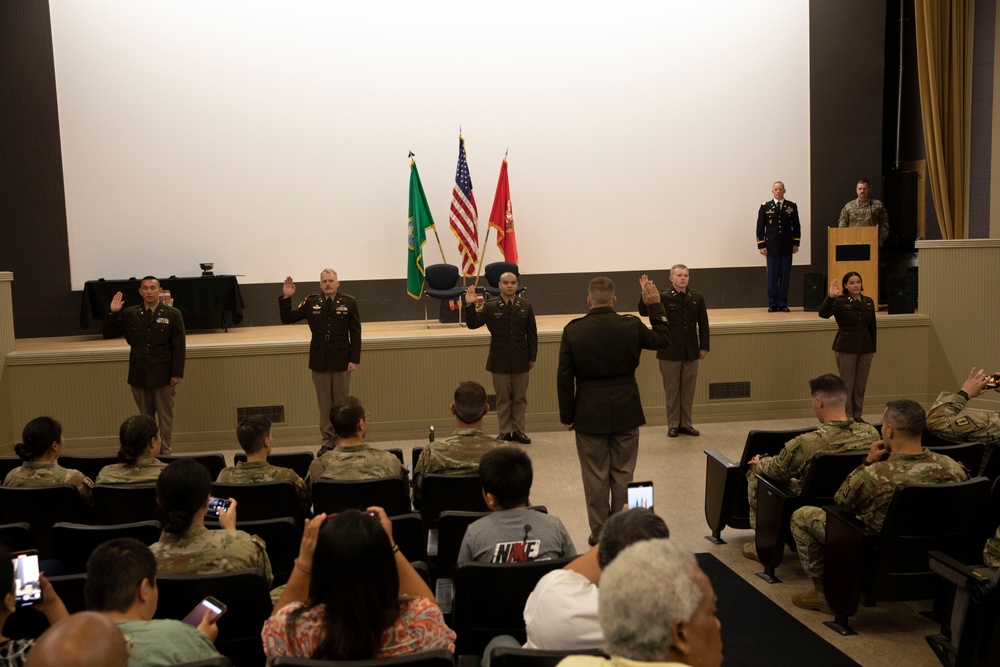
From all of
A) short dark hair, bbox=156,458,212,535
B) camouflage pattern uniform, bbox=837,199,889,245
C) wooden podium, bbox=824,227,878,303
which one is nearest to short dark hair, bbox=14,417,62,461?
short dark hair, bbox=156,458,212,535

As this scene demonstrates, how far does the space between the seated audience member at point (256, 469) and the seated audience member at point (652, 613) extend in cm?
263

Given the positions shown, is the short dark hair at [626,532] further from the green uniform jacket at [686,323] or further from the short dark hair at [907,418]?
the green uniform jacket at [686,323]

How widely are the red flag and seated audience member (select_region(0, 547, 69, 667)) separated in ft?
28.8

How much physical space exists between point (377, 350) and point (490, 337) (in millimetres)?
1105

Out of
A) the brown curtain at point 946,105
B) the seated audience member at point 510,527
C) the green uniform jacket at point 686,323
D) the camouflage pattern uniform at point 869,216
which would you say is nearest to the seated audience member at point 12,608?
the seated audience member at point 510,527

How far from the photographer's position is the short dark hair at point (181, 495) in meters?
3.03

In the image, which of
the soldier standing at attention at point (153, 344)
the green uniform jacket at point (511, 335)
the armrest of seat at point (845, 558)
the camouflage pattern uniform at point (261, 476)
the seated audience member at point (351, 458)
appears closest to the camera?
the armrest of seat at point (845, 558)

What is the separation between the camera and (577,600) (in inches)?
92.3

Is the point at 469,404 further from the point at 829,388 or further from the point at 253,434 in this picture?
the point at 829,388

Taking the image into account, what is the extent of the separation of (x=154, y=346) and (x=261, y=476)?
3.77m

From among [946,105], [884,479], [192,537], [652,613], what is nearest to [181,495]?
[192,537]

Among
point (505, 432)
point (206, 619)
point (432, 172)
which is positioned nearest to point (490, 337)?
point (505, 432)

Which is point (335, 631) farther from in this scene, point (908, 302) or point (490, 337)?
point (908, 302)

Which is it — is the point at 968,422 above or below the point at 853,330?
below
